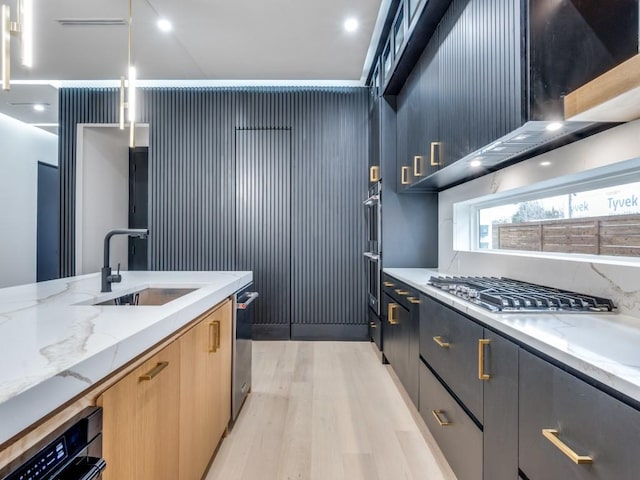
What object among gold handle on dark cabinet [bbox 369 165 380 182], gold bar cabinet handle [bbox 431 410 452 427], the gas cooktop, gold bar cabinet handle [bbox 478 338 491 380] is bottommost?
gold bar cabinet handle [bbox 431 410 452 427]

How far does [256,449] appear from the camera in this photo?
6.17ft

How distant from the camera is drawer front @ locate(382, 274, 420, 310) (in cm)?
217

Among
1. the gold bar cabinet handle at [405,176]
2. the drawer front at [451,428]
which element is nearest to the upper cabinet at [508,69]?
the gold bar cabinet handle at [405,176]

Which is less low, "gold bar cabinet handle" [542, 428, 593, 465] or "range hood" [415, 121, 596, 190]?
"range hood" [415, 121, 596, 190]

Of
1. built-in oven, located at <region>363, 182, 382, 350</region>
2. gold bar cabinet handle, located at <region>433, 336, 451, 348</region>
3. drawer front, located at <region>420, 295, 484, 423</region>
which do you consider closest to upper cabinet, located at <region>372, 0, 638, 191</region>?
drawer front, located at <region>420, 295, 484, 423</region>

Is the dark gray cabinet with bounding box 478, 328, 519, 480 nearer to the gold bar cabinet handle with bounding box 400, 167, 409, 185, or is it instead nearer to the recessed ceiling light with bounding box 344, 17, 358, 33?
the gold bar cabinet handle with bounding box 400, 167, 409, 185

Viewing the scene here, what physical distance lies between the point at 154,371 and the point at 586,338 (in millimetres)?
1199

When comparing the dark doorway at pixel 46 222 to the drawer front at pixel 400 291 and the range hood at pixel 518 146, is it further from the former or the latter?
the range hood at pixel 518 146

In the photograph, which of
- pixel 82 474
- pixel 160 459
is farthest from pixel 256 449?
pixel 82 474

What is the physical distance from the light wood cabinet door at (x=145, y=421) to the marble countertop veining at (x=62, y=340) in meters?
0.08

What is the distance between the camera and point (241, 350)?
220 cm

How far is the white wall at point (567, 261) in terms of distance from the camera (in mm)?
1237

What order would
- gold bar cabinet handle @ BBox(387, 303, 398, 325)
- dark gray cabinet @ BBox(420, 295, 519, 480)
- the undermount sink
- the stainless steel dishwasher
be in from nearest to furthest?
dark gray cabinet @ BBox(420, 295, 519, 480)
the undermount sink
the stainless steel dishwasher
gold bar cabinet handle @ BBox(387, 303, 398, 325)

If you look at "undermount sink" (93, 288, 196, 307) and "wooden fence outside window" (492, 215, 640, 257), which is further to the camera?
"undermount sink" (93, 288, 196, 307)
